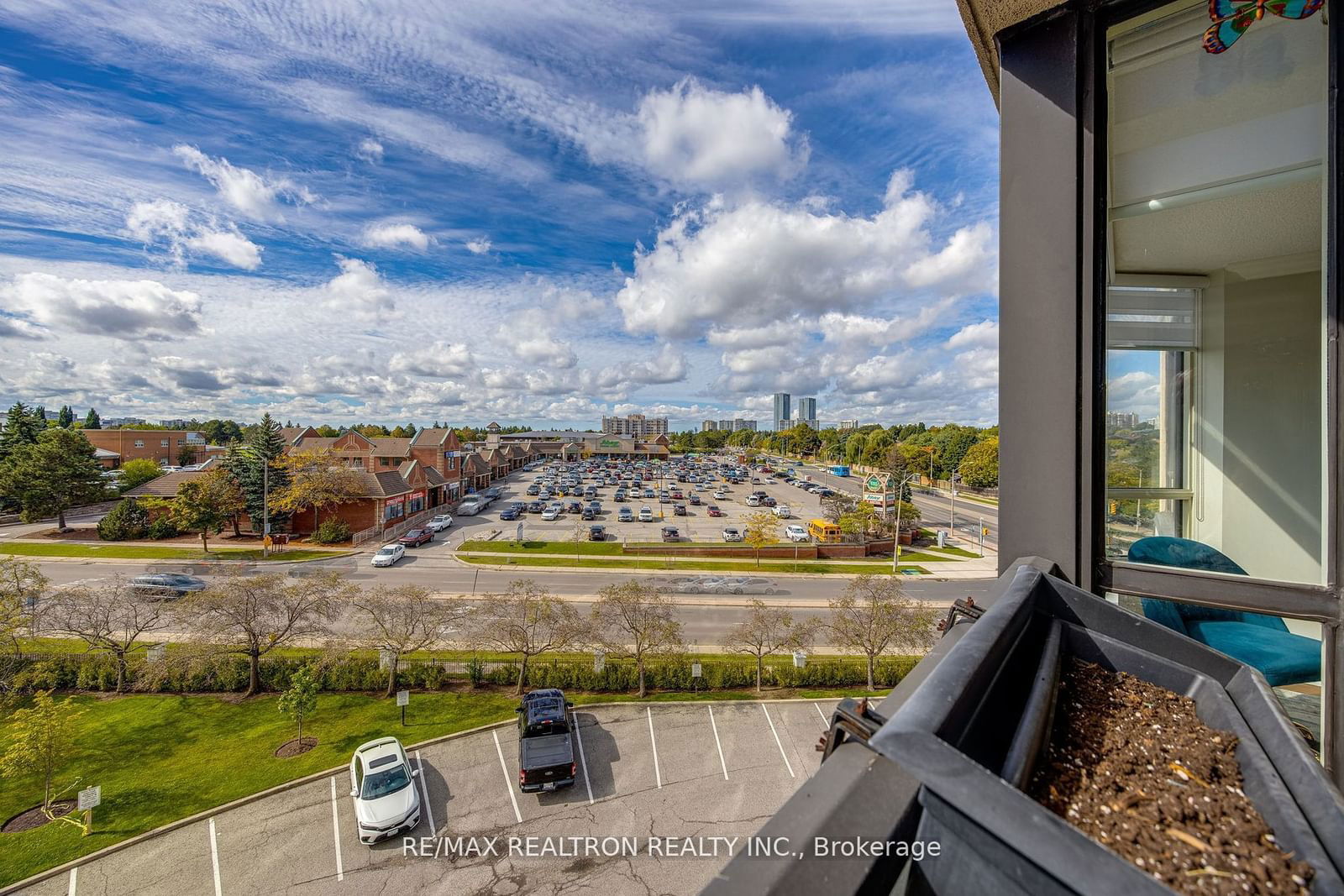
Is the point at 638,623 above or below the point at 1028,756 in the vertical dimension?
below

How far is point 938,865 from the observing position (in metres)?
0.78

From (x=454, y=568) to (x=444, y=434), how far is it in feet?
58.6

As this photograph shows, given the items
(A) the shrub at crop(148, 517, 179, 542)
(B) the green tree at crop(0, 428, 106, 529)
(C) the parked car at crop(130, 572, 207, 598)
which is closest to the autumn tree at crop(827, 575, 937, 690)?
(C) the parked car at crop(130, 572, 207, 598)

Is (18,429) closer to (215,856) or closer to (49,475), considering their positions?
(49,475)

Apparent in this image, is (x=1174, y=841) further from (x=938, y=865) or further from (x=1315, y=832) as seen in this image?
(x=938, y=865)

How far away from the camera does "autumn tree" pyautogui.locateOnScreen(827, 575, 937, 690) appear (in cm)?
1149

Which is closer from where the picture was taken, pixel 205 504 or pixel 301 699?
pixel 301 699

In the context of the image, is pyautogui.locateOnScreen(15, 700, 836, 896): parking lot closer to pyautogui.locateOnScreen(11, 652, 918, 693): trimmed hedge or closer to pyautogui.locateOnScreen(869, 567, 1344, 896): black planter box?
pyautogui.locateOnScreen(11, 652, 918, 693): trimmed hedge

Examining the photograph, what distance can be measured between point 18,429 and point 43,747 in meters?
38.6

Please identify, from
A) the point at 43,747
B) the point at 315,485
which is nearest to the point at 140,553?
the point at 315,485

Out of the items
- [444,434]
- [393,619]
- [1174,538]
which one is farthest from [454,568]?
[1174,538]

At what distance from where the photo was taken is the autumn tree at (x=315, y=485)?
77.3 feet

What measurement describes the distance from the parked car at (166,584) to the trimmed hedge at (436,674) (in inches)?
130

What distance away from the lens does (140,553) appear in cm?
2062
